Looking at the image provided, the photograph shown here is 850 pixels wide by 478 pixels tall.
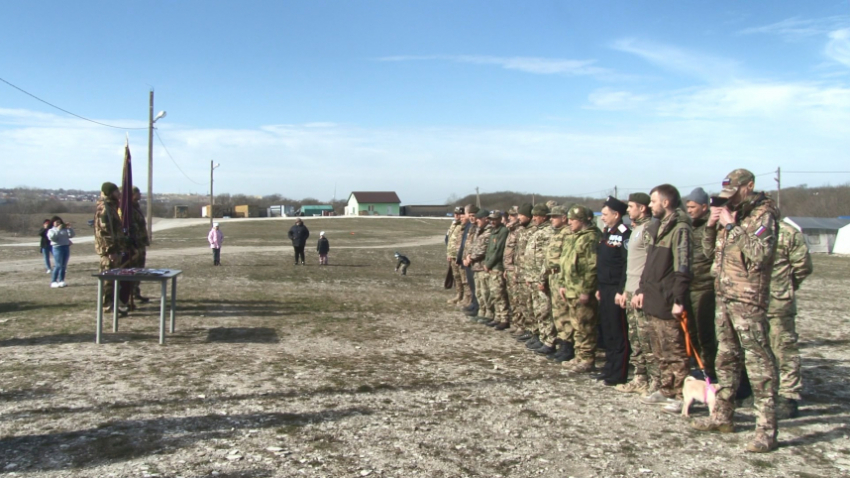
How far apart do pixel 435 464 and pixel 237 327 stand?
5724mm

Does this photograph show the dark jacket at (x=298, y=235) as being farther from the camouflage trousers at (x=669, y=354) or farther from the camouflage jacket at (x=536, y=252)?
the camouflage trousers at (x=669, y=354)

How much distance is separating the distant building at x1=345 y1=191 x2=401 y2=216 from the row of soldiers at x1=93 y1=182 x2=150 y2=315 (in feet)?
334

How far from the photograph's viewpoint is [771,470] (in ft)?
13.9

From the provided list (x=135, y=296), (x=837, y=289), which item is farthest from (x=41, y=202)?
(x=837, y=289)

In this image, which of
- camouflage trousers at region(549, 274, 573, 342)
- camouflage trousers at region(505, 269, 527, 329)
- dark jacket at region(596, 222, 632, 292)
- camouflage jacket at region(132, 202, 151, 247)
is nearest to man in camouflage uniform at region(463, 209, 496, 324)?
camouflage trousers at region(505, 269, 527, 329)

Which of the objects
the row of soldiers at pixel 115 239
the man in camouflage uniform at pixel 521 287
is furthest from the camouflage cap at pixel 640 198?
the row of soldiers at pixel 115 239

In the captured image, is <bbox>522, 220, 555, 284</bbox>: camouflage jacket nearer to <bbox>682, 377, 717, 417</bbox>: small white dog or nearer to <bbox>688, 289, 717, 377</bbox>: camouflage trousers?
<bbox>688, 289, 717, 377</bbox>: camouflage trousers

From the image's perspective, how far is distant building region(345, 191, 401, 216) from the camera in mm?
114250

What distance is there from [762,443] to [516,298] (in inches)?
190

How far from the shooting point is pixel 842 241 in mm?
42312

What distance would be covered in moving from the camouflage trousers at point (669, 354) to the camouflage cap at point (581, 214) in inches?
67.3

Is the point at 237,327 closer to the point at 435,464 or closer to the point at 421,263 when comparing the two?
the point at 435,464

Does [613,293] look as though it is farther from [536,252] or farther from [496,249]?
[496,249]

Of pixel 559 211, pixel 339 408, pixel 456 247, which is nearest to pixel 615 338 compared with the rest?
pixel 559 211
